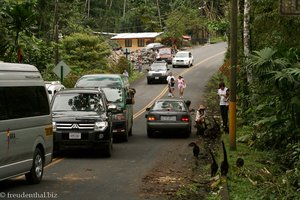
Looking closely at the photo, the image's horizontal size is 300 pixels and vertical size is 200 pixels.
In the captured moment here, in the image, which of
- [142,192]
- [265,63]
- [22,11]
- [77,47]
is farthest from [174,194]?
[77,47]

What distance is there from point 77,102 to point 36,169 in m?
5.53

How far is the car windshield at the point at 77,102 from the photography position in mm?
17484

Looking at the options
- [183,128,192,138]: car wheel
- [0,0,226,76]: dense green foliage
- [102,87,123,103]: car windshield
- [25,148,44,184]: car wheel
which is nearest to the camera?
[25,148,44,184]: car wheel

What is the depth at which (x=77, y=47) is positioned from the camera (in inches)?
1971

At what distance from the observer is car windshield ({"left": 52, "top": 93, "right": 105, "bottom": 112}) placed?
1748cm

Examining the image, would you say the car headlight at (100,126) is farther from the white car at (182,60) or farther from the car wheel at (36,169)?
the white car at (182,60)

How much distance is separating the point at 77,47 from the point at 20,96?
38.8 metres

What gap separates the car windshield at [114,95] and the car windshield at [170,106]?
6.47 feet

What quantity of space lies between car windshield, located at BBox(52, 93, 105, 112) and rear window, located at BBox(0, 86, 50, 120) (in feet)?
14.9

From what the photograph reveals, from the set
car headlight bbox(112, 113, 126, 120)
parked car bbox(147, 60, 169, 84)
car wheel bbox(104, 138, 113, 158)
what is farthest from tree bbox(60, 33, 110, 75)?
car wheel bbox(104, 138, 113, 158)

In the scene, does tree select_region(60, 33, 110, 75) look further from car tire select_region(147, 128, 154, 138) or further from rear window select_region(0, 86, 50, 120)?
rear window select_region(0, 86, 50, 120)

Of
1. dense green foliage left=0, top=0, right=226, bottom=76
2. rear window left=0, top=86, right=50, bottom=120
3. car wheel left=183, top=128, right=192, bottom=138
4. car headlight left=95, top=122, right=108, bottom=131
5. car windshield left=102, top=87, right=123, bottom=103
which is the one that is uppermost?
dense green foliage left=0, top=0, right=226, bottom=76

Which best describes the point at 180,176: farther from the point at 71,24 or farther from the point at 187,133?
the point at 71,24

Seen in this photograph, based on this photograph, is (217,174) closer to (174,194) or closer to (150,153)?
(174,194)
